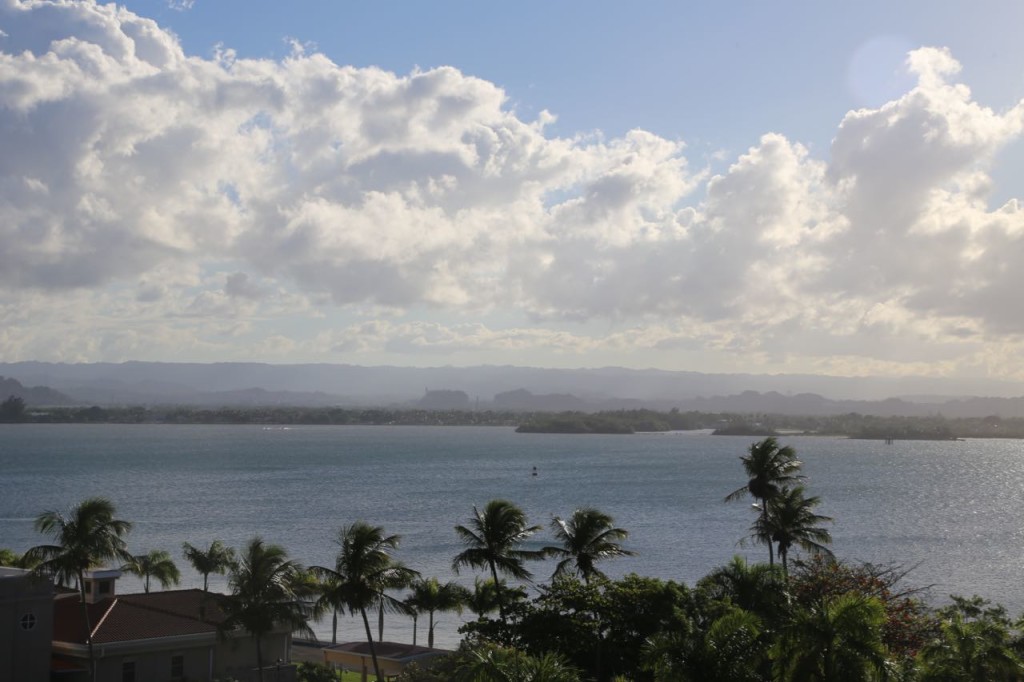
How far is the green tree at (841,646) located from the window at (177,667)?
1924 cm

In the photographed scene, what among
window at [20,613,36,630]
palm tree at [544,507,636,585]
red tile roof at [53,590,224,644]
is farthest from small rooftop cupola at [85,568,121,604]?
palm tree at [544,507,636,585]

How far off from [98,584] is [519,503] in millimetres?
83748

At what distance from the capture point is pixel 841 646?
1906cm

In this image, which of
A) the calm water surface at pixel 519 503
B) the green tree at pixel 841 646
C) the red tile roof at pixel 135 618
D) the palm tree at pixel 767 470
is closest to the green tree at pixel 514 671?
the green tree at pixel 841 646

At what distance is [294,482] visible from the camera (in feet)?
468

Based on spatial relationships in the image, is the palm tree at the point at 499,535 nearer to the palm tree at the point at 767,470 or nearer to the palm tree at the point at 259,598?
the palm tree at the point at 259,598

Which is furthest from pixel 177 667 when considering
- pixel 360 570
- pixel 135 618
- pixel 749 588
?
pixel 749 588

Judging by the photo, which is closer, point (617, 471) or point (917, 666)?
point (917, 666)

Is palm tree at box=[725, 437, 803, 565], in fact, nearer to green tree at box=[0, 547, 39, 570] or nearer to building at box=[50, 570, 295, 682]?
building at box=[50, 570, 295, 682]

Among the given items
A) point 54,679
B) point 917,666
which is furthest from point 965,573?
point 54,679

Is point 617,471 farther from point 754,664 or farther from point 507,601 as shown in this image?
point 754,664

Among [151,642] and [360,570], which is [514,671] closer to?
[360,570]

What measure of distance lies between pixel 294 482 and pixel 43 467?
5163 centimetres

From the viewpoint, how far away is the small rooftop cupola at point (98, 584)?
33.2m
